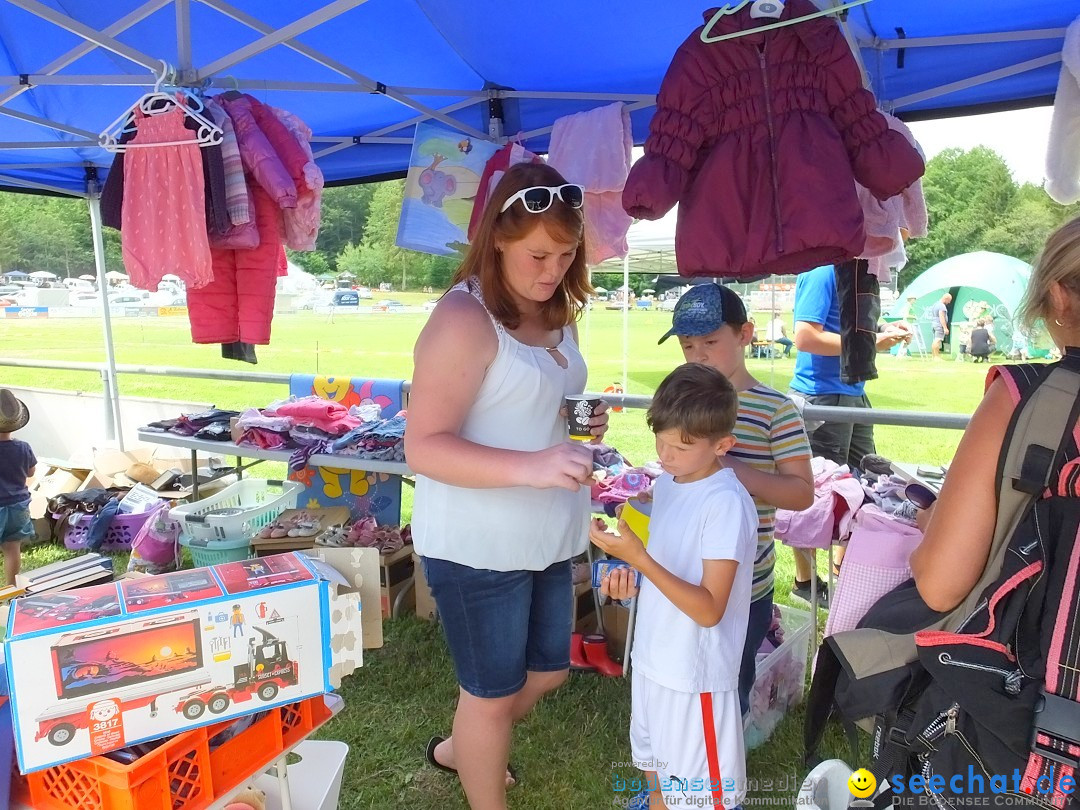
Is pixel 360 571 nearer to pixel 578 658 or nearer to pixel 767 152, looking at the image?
pixel 767 152

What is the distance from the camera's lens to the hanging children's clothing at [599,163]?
314cm

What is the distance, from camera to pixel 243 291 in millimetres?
3088

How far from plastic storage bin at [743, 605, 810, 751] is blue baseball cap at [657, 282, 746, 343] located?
1.26m

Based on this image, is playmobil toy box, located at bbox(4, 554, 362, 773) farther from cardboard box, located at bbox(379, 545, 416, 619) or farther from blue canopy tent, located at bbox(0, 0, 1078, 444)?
cardboard box, located at bbox(379, 545, 416, 619)

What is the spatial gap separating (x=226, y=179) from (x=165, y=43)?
1.12 meters

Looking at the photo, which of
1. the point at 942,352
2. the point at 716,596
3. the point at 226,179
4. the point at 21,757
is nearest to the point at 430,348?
the point at 716,596

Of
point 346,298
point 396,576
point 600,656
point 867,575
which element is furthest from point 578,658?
point 346,298

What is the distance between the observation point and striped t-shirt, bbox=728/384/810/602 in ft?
6.44

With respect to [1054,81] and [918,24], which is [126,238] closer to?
[918,24]

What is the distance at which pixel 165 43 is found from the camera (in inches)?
135

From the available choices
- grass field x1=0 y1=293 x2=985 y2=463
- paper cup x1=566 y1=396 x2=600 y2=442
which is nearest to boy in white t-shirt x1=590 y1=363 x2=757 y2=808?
paper cup x1=566 y1=396 x2=600 y2=442

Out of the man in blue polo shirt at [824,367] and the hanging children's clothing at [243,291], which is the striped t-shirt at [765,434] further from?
the hanging children's clothing at [243,291]

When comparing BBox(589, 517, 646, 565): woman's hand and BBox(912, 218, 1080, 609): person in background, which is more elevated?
BBox(912, 218, 1080, 609): person in background

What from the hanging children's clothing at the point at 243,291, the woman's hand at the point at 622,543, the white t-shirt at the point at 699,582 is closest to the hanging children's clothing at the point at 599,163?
the hanging children's clothing at the point at 243,291
